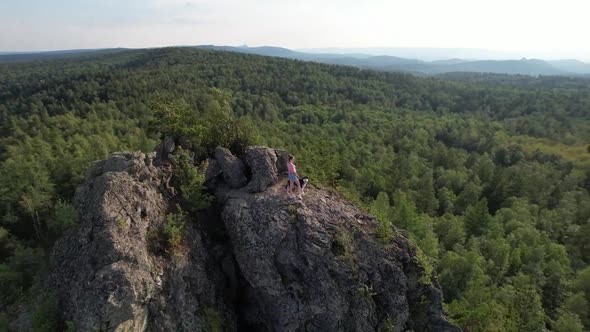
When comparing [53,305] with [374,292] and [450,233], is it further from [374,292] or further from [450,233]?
[450,233]

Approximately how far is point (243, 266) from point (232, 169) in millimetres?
6979

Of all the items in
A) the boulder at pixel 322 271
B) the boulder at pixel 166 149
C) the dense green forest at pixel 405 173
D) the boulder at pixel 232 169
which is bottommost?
the dense green forest at pixel 405 173

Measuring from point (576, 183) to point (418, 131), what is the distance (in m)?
51.5

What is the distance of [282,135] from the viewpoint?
4301 inches

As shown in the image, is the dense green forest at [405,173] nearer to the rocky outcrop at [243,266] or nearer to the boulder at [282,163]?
the boulder at [282,163]

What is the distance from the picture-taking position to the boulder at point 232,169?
25.7 m

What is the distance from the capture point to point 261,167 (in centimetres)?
2519

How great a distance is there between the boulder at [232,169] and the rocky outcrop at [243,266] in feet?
3.49

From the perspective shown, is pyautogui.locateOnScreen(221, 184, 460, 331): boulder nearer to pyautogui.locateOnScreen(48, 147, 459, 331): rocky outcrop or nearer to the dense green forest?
pyautogui.locateOnScreen(48, 147, 459, 331): rocky outcrop

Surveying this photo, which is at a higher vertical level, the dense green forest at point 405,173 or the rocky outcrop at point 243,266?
the rocky outcrop at point 243,266

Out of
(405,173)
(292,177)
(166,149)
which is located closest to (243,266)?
(292,177)

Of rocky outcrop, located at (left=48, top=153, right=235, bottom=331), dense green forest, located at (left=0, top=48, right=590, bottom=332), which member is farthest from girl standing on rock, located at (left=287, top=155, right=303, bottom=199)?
rocky outcrop, located at (left=48, top=153, right=235, bottom=331)

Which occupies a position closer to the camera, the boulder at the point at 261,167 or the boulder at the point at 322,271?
Answer: the boulder at the point at 322,271

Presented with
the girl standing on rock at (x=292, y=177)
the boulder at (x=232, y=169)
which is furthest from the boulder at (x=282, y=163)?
the boulder at (x=232, y=169)
